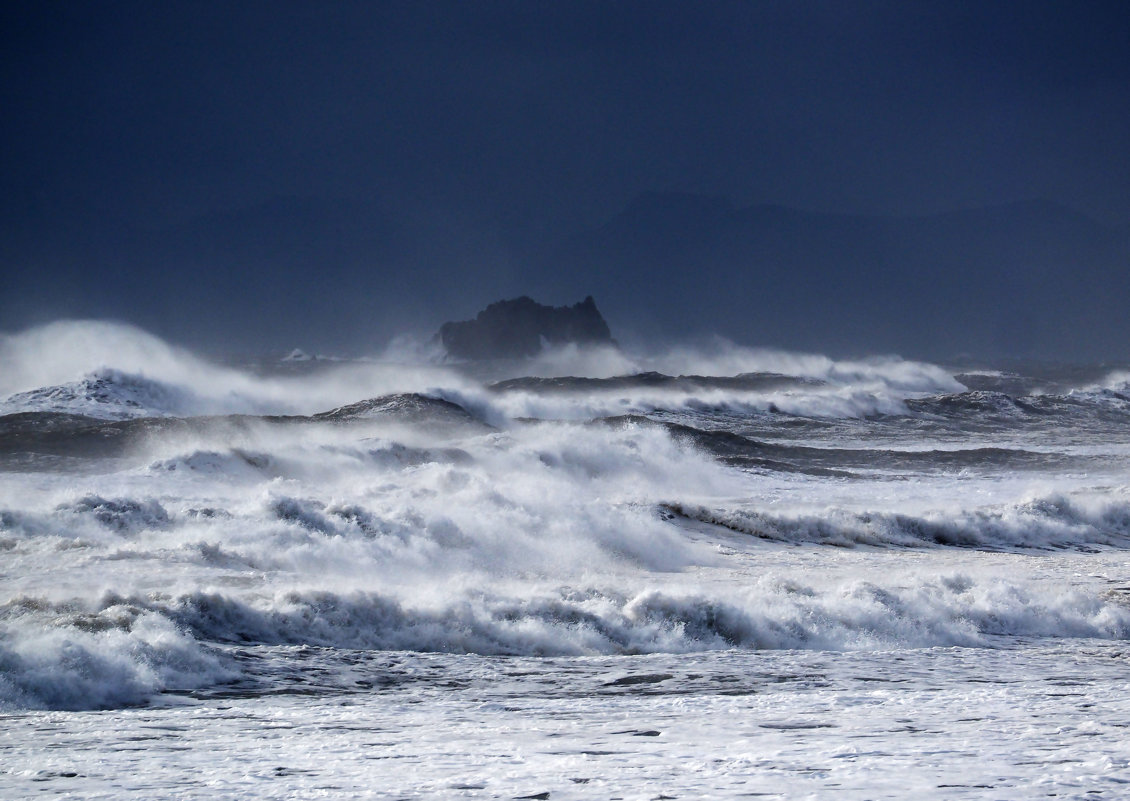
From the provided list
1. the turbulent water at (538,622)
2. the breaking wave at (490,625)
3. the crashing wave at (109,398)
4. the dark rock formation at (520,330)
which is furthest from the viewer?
the dark rock formation at (520,330)

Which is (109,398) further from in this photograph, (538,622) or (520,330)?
(520,330)

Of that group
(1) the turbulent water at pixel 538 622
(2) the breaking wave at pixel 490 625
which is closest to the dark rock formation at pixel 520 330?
(1) the turbulent water at pixel 538 622

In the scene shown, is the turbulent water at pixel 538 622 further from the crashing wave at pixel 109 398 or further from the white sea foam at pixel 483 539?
the crashing wave at pixel 109 398

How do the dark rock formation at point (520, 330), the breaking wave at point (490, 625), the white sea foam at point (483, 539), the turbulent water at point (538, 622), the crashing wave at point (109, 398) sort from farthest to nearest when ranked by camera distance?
the dark rock formation at point (520, 330)
the crashing wave at point (109, 398)
the white sea foam at point (483, 539)
the breaking wave at point (490, 625)
the turbulent water at point (538, 622)

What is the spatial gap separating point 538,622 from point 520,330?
80.2 meters

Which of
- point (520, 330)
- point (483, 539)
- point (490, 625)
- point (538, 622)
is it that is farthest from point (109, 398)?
point (520, 330)

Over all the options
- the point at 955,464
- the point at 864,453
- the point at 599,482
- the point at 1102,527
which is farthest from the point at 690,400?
the point at 1102,527

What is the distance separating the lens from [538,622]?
906cm

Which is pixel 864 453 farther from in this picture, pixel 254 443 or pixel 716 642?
pixel 716 642

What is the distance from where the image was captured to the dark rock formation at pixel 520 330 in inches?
3452

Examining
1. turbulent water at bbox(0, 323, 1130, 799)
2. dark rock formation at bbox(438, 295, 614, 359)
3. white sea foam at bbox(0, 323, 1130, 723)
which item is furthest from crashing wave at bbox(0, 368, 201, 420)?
dark rock formation at bbox(438, 295, 614, 359)

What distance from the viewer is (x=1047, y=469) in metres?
26.7

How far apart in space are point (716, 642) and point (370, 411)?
2371 centimetres

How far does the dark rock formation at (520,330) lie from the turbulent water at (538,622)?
63039mm
